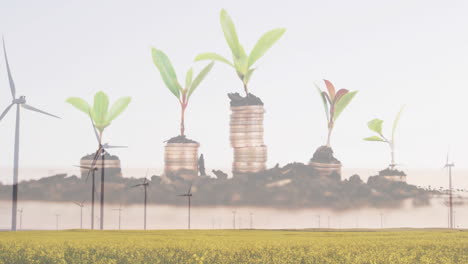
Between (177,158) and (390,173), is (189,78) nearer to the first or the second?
(177,158)

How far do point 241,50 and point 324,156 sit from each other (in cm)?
3355

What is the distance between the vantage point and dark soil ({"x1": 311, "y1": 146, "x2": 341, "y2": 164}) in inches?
5586

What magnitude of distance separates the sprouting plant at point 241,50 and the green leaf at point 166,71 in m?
7.86

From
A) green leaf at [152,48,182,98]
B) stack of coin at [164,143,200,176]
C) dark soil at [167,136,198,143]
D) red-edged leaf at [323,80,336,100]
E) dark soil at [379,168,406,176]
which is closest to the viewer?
stack of coin at [164,143,200,176]

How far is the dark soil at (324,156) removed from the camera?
142 meters

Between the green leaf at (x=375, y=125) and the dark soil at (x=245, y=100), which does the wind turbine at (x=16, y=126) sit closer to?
the dark soil at (x=245, y=100)

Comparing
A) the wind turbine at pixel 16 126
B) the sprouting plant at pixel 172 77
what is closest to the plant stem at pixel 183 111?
the sprouting plant at pixel 172 77

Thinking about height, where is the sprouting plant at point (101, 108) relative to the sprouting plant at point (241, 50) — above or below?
below

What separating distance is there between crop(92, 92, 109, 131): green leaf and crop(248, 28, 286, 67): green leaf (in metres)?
31.3

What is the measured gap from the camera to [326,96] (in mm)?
138875

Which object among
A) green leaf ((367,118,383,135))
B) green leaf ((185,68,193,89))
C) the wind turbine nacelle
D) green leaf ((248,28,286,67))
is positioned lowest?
the wind turbine nacelle

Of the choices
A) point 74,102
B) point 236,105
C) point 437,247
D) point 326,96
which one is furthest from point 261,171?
point 437,247

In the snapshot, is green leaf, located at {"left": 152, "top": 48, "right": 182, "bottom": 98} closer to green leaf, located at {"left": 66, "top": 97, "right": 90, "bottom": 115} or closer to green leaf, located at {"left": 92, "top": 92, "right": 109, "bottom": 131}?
green leaf, located at {"left": 92, "top": 92, "right": 109, "bottom": 131}

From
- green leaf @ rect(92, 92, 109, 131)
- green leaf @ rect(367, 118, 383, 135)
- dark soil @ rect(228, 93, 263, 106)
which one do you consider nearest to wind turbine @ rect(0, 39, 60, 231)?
green leaf @ rect(92, 92, 109, 131)
